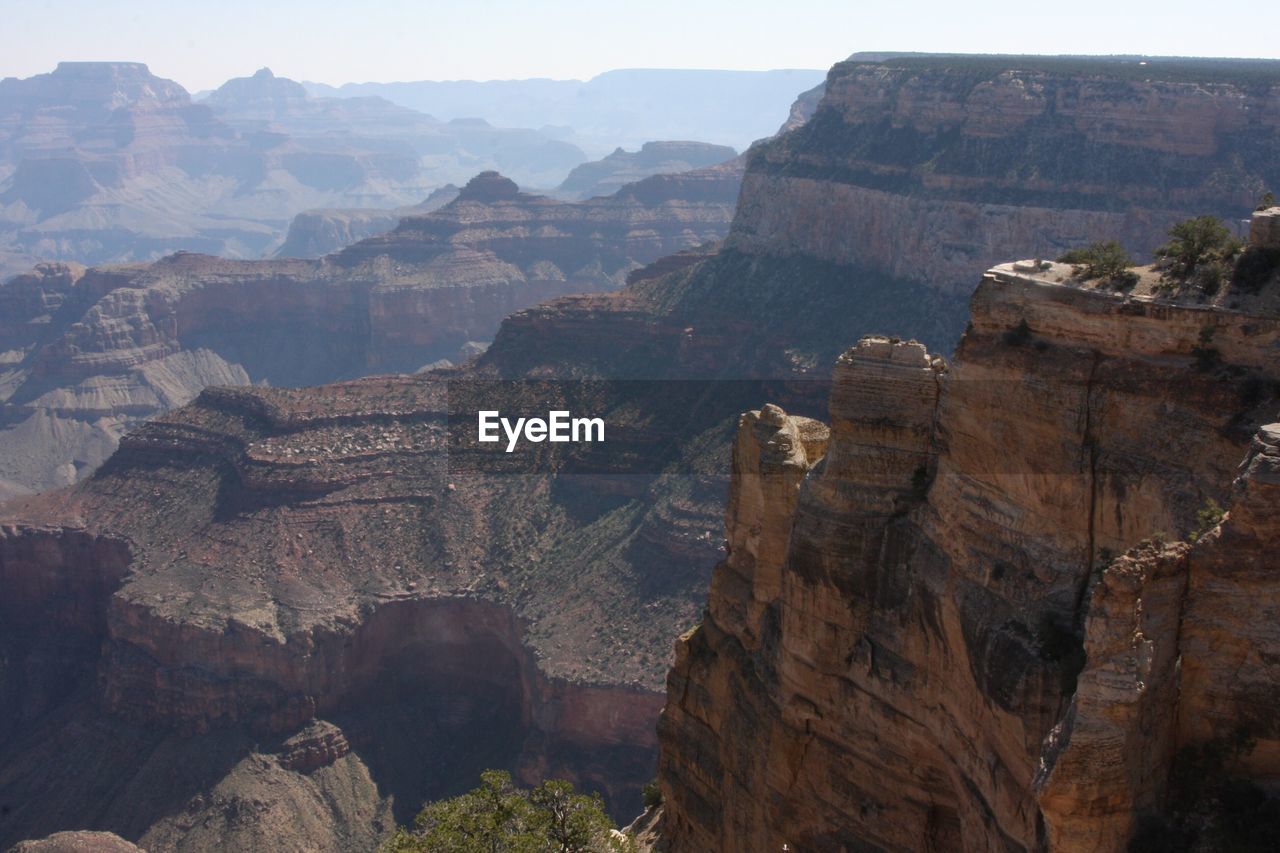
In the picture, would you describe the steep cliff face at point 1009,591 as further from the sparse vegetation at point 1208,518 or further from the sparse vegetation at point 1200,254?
the sparse vegetation at point 1200,254

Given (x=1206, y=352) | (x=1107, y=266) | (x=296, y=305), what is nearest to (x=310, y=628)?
(x=1107, y=266)

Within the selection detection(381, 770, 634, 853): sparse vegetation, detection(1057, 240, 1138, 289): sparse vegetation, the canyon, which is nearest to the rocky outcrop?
the canyon

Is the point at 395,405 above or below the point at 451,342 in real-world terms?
above

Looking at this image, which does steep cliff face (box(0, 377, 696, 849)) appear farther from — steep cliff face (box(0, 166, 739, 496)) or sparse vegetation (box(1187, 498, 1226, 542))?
steep cliff face (box(0, 166, 739, 496))

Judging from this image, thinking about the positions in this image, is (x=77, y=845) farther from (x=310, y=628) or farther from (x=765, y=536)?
(x=765, y=536)

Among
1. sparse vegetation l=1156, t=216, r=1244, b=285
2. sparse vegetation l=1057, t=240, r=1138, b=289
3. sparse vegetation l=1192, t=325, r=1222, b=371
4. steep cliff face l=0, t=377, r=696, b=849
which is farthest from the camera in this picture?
steep cliff face l=0, t=377, r=696, b=849

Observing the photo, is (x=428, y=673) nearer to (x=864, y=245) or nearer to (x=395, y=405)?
(x=395, y=405)

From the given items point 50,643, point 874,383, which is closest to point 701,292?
point 50,643
